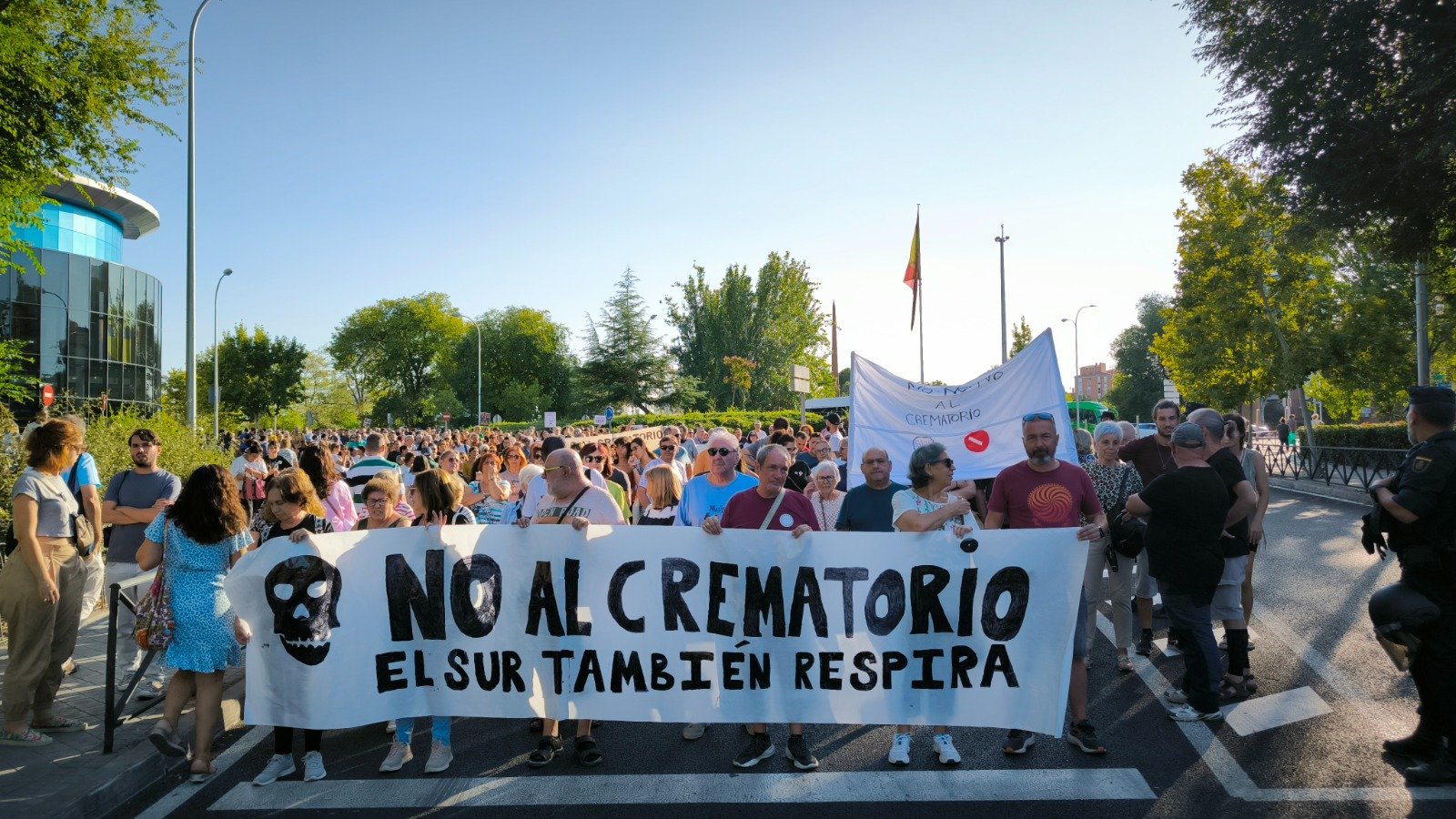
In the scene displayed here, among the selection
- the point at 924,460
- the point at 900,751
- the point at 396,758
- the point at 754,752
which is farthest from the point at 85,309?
the point at 900,751

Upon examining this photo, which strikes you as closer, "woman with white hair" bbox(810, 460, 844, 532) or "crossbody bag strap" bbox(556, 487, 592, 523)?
"crossbody bag strap" bbox(556, 487, 592, 523)

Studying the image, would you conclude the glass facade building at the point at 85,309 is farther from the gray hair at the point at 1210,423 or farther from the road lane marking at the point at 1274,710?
the road lane marking at the point at 1274,710

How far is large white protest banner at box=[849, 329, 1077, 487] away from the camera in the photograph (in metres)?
7.84

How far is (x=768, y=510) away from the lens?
5.25 m

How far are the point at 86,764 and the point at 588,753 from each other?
100 inches

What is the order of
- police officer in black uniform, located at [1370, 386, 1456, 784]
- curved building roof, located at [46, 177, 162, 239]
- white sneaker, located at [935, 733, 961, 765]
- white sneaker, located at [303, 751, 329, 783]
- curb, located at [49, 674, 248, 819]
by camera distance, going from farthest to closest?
1. curved building roof, located at [46, 177, 162, 239]
2. white sneaker, located at [935, 733, 961, 765]
3. white sneaker, located at [303, 751, 329, 783]
4. police officer in black uniform, located at [1370, 386, 1456, 784]
5. curb, located at [49, 674, 248, 819]

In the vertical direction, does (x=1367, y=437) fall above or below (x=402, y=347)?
below

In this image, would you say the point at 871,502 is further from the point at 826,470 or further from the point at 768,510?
the point at 826,470

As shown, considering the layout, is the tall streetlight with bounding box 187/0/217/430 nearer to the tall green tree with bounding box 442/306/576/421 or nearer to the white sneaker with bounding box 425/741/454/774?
the white sneaker with bounding box 425/741/454/774

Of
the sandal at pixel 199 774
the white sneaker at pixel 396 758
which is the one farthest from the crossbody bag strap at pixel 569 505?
the sandal at pixel 199 774

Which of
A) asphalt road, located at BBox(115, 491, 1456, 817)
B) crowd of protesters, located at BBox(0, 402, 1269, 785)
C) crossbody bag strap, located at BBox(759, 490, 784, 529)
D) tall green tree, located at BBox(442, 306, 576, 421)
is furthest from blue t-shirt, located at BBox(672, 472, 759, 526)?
tall green tree, located at BBox(442, 306, 576, 421)

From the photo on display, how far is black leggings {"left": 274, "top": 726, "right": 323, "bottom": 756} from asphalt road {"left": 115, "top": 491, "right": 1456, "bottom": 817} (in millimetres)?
166

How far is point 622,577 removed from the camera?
4934mm

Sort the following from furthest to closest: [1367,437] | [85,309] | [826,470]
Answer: [85,309]
[1367,437]
[826,470]
